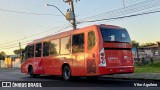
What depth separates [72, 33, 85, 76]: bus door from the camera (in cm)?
1831

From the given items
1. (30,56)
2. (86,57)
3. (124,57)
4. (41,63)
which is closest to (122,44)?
(124,57)

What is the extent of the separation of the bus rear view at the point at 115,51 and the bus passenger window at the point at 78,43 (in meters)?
1.60

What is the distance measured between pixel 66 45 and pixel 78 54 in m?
1.66

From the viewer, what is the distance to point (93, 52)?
1734 cm

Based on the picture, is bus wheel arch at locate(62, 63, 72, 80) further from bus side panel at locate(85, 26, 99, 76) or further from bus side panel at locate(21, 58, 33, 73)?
bus side panel at locate(21, 58, 33, 73)

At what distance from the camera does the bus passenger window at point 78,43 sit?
18438mm

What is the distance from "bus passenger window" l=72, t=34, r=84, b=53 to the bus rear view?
1601 millimetres

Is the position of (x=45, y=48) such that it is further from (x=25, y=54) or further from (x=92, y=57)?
(x=92, y=57)

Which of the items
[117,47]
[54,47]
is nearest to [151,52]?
[54,47]

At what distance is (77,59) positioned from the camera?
61.7 feet

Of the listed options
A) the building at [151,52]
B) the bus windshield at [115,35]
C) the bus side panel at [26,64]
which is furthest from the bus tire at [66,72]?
the building at [151,52]

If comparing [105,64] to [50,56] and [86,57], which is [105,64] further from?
→ [50,56]

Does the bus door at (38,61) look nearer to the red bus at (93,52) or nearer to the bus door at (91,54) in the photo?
the red bus at (93,52)

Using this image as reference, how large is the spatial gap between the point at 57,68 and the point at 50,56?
1391mm
